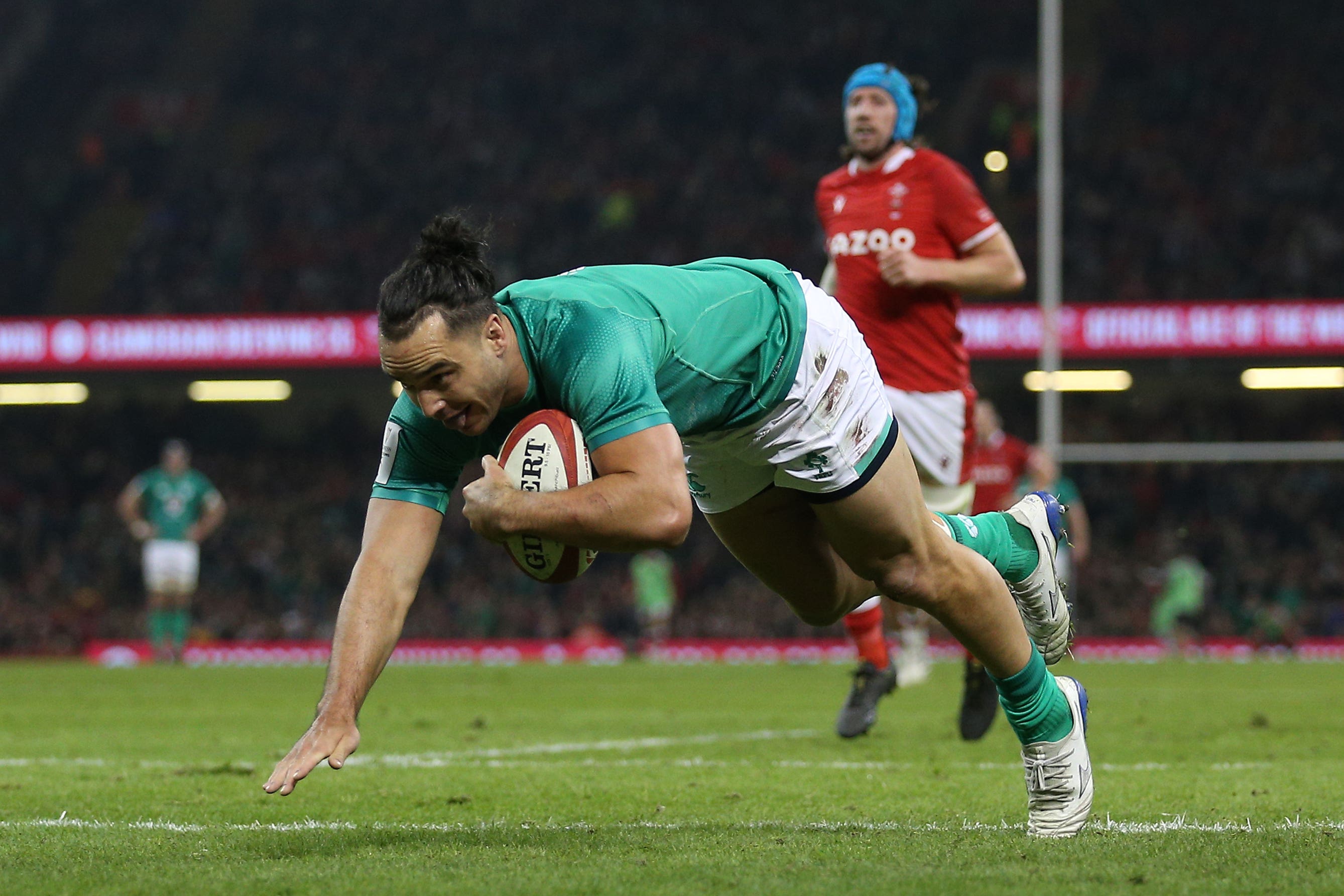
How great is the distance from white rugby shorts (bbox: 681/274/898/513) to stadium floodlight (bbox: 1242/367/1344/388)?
18070 millimetres

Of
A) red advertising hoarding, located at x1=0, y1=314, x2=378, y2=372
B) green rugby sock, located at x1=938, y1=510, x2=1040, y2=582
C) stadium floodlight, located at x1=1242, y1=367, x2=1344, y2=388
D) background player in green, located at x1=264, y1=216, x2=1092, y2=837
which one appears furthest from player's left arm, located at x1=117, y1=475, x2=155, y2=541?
stadium floodlight, located at x1=1242, y1=367, x2=1344, y2=388

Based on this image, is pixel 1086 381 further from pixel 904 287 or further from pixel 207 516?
pixel 904 287

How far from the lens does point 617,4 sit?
28.4 metres

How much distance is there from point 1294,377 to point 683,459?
65.8 feet

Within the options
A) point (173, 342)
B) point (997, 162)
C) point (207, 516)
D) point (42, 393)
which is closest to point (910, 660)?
point (207, 516)

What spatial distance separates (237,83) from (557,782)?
83.6ft

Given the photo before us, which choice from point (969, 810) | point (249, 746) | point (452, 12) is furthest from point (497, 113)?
point (969, 810)

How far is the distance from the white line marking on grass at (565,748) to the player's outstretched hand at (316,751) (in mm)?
2167

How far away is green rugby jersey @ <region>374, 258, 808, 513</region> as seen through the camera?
3199 millimetres

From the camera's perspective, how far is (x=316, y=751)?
3.37 meters

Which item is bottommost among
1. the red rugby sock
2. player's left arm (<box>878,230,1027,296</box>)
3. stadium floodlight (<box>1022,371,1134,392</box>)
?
the red rugby sock

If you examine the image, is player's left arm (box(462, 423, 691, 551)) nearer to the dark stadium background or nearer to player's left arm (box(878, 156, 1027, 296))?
player's left arm (box(878, 156, 1027, 296))

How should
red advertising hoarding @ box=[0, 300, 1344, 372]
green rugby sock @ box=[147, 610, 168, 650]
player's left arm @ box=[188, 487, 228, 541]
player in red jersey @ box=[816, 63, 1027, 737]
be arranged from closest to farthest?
player in red jersey @ box=[816, 63, 1027, 737], player's left arm @ box=[188, 487, 228, 541], green rugby sock @ box=[147, 610, 168, 650], red advertising hoarding @ box=[0, 300, 1344, 372]

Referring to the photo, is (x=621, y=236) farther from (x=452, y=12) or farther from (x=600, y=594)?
(x=452, y=12)
